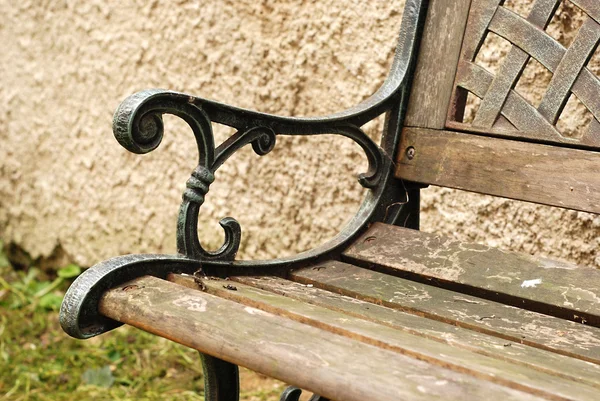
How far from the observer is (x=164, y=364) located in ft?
9.07

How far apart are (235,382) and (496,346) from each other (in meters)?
0.51

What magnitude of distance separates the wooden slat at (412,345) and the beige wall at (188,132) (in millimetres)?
1018

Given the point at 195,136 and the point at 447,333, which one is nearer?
the point at 447,333

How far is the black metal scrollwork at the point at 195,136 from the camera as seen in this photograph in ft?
4.29

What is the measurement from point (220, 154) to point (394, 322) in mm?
435

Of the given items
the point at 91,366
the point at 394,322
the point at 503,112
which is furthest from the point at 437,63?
the point at 91,366

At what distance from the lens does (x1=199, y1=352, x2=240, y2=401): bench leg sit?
4.72 feet

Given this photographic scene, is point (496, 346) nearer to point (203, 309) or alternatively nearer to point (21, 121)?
point (203, 309)

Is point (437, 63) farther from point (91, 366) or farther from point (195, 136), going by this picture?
point (91, 366)

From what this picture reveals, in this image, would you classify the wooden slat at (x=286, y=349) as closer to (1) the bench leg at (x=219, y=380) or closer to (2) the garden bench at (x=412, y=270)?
(2) the garden bench at (x=412, y=270)

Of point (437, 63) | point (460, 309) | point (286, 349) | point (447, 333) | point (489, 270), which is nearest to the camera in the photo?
point (286, 349)

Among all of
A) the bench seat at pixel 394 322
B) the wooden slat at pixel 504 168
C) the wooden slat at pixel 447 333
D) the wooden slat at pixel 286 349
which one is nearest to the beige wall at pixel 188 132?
the wooden slat at pixel 504 168

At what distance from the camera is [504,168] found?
163 cm

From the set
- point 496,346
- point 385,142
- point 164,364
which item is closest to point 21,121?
point 164,364
